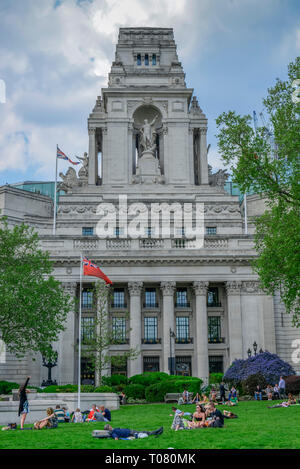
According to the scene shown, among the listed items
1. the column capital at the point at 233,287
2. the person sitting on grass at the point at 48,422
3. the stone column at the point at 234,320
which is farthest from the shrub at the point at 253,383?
the person sitting on grass at the point at 48,422

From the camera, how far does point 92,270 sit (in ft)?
144

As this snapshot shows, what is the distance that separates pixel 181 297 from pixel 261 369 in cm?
1898

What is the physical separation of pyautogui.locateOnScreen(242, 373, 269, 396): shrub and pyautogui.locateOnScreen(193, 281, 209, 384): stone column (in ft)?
42.4

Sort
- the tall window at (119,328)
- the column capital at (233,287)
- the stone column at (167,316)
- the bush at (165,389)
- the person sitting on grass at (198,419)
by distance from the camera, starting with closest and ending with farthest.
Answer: the person sitting on grass at (198,419) < the bush at (165,389) < the tall window at (119,328) < the stone column at (167,316) < the column capital at (233,287)

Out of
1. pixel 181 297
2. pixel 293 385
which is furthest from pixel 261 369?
pixel 181 297

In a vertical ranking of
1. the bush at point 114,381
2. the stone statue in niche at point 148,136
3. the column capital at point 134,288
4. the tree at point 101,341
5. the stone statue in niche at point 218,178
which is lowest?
the bush at point 114,381

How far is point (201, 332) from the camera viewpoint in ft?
198

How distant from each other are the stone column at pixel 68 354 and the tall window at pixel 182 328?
10981 mm

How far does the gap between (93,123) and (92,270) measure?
130 feet

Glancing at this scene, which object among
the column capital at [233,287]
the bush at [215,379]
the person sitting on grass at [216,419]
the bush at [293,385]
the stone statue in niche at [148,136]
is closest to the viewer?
the person sitting on grass at [216,419]

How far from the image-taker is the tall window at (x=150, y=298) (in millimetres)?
63831

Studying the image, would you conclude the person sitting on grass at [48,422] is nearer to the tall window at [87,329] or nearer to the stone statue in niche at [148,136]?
the tall window at [87,329]

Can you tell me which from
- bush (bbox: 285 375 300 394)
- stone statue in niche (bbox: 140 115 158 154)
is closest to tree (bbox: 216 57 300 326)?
bush (bbox: 285 375 300 394)
